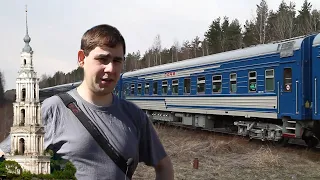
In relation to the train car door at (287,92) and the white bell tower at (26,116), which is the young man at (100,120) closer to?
the white bell tower at (26,116)

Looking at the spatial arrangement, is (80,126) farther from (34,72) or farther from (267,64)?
(267,64)

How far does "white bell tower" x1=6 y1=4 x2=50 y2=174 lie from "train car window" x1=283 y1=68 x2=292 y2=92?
8.48 metres

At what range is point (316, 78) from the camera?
10648mm

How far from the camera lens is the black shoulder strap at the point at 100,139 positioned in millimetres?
2021

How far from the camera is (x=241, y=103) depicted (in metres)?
13.0

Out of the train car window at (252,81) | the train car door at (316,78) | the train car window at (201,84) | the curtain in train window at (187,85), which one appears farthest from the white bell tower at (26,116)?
the curtain in train window at (187,85)

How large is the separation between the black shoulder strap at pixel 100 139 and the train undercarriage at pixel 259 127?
9.81 m

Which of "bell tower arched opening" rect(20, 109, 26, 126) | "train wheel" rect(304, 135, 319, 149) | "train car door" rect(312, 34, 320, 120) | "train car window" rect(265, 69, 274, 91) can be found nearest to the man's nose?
"bell tower arched opening" rect(20, 109, 26, 126)

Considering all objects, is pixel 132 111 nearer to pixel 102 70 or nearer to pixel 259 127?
pixel 102 70

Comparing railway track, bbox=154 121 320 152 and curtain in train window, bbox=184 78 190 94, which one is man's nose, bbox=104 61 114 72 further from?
curtain in train window, bbox=184 78 190 94

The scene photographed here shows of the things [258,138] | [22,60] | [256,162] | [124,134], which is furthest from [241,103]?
[124,134]

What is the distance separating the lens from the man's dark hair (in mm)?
2121

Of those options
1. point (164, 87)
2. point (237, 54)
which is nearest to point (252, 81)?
point (237, 54)

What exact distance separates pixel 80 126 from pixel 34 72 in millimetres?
2035
